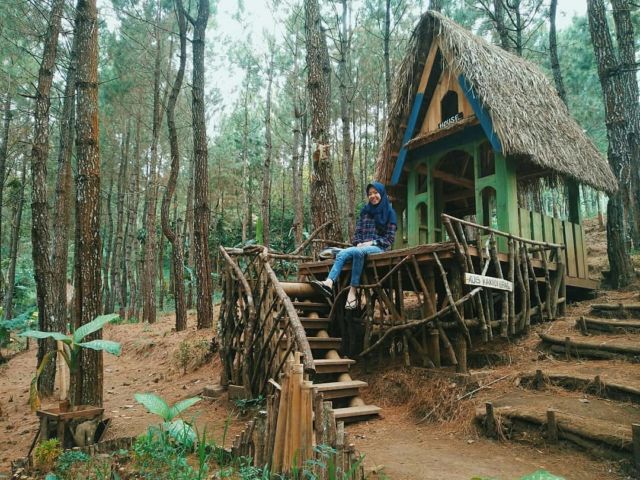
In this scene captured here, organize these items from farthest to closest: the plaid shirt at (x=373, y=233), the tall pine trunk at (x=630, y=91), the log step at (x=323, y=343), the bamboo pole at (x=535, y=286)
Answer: the tall pine trunk at (x=630, y=91)
the plaid shirt at (x=373, y=233)
the bamboo pole at (x=535, y=286)
the log step at (x=323, y=343)

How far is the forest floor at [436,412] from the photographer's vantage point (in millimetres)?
4180

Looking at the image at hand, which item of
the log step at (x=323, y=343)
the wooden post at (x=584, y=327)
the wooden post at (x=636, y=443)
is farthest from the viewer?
the wooden post at (x=584, y=327)

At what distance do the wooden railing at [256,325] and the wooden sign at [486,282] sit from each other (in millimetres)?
2148

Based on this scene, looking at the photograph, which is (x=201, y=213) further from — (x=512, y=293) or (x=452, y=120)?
(x=512, y=293)

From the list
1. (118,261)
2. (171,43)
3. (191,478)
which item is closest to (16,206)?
(118,261)

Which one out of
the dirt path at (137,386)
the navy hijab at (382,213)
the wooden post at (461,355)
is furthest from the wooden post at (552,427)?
the navy hijab at (382,213)

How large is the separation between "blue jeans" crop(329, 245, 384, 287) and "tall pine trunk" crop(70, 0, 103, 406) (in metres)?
3.12

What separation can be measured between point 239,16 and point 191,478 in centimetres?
2236

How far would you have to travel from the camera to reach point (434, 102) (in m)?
8.76

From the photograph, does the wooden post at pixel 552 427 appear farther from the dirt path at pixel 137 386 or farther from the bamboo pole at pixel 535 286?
the dirt path at pixel 137 386

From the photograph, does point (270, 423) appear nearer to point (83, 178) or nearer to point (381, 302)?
point (381, 302)

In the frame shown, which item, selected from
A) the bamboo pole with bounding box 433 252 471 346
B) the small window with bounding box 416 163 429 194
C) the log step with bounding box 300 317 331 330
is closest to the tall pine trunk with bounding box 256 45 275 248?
the small window with bounding box 416 163 429 194

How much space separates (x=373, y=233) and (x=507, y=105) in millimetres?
2986

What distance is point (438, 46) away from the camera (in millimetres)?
8461
